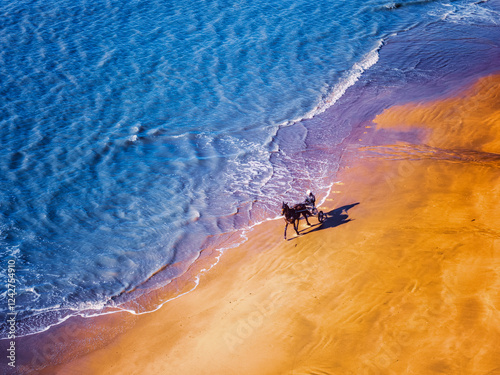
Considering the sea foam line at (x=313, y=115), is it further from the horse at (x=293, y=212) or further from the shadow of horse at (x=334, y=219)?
the horse at (x=293, y=212)

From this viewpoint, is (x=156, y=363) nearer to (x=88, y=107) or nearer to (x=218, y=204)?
(x=218, y=204)

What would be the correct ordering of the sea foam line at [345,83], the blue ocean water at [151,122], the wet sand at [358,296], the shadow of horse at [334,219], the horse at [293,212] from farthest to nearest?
the sea foam line at [345,83] < the blue ocean water at [151,122] < the shadow of horse at [334,219] < the horse at [293,212] < the wet sand at [358,296]

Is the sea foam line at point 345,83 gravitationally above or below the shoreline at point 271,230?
above

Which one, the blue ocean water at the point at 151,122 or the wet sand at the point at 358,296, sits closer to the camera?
the wet sand at the point at 358,296

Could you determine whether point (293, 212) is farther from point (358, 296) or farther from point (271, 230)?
point (358, 296)

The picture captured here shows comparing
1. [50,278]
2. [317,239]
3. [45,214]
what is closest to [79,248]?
[50,278]

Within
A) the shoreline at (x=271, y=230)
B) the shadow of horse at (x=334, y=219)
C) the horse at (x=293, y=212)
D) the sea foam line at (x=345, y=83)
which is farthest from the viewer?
the sea foam line at (x=345, y=83)

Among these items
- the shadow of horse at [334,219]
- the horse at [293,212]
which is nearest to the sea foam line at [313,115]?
the shadow of horse at [334,219]
